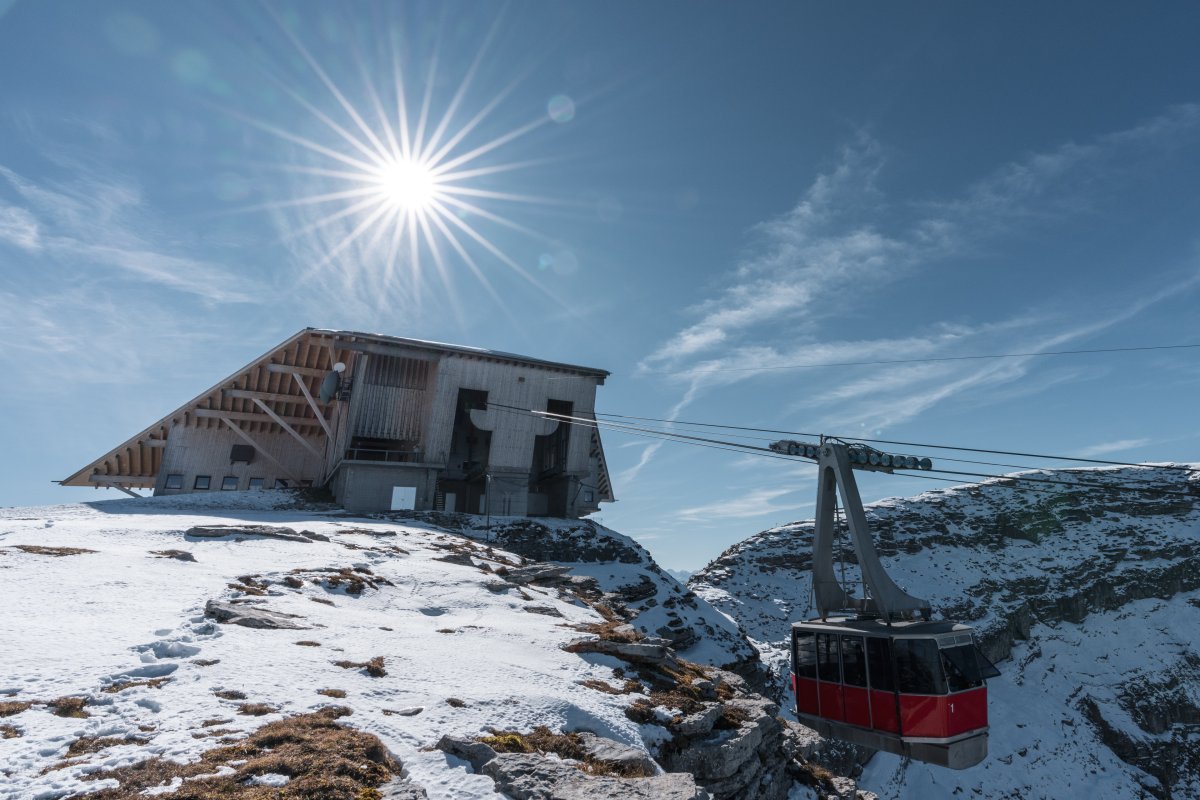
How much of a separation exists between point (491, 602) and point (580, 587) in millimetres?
7831

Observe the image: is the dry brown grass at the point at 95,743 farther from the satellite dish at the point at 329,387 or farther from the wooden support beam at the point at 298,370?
the wooden support beam at the point at 298,370

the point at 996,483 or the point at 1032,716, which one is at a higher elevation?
the point at 996,483

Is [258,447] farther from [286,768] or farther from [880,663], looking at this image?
[880,663]

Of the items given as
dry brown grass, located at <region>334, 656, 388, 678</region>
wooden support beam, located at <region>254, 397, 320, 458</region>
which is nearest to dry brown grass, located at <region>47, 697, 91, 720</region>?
dry brown grass, located at <region>334, 656, 388, 678</region>

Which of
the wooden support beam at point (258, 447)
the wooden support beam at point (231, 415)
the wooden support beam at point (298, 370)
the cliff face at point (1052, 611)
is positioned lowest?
the cliff face at point (1052, 611)

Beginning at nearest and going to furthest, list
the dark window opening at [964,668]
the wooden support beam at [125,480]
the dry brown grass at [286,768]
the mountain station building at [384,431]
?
the dry brown grass at [286,768], the dark window opening at [964,668], the mountain station building at [384,431], the wooden support beam at [125,480]

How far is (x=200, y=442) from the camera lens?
43938 millimetres

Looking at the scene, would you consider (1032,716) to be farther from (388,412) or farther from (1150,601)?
(388,412)

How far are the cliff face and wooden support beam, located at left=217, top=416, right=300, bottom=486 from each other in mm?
33814

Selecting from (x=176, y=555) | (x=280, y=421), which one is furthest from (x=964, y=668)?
(x=280, y=421)

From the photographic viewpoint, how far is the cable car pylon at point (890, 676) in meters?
14.4

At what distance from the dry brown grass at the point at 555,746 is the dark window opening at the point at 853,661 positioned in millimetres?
8805

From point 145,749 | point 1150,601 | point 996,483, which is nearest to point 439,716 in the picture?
point 145,749

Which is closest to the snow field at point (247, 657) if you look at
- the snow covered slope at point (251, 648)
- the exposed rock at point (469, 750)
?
the snow covered slope at point (251, 648)
